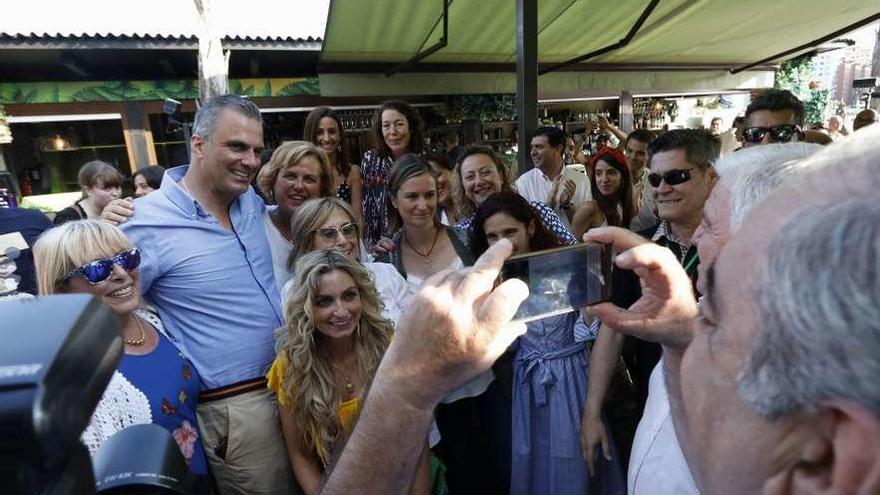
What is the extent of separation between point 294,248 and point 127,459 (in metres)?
1.62

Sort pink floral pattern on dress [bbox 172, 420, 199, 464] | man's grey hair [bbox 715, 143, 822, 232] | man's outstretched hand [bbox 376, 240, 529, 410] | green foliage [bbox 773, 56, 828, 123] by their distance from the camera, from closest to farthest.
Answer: man's outstretched hand [bbox 376, 240, 529, 410], man's grey hair [bbox 715, 143, 822, 232], pink floral pattern on dress [bbox 172, 420, 199, 464], green foliage [bbox 773, 56, 828, 123]

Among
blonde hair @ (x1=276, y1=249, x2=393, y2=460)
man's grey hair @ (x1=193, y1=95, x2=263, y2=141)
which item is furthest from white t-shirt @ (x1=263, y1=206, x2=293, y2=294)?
man's grey hair @ (x1=193, y1=95, x2=263, y2=141)

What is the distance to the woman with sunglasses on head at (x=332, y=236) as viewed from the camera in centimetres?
217

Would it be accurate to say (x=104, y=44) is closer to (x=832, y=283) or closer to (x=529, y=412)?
(x=529, y=412)

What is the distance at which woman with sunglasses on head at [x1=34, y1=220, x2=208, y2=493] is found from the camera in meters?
1.56

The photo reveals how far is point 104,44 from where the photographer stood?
17.1 ft

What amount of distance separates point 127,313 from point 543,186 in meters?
3.04

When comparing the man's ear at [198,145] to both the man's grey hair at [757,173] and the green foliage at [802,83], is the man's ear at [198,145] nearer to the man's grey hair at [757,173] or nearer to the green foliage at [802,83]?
the man's grey hair at [757,173]

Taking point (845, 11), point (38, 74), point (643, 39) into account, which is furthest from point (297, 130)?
point (845, 11)

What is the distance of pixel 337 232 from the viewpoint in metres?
2.19

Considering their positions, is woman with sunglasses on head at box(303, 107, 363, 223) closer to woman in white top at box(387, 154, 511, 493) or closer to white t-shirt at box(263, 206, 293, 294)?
woman in white top at box(387, 154, 511, 493)

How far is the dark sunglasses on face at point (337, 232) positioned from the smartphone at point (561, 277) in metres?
1.32

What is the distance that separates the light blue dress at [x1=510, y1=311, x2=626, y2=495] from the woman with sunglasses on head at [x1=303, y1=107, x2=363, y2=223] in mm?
1680

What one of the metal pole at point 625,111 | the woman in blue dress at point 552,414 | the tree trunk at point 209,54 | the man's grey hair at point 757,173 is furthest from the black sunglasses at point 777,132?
the metal pole at point 625,111
